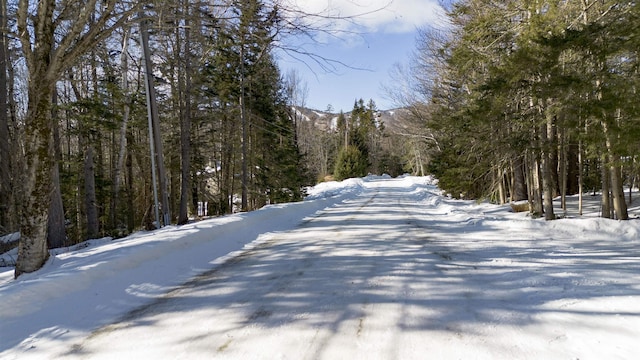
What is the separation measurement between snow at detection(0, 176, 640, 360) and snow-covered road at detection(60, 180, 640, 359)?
0.02m

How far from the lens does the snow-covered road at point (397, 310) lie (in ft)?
9.34

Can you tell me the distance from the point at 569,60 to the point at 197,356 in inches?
431

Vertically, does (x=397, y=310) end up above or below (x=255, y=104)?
below

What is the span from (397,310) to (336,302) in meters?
0.64

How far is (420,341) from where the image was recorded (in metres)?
2.93

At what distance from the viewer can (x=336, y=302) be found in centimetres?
384

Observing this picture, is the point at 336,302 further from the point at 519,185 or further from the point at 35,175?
the point at 519,185

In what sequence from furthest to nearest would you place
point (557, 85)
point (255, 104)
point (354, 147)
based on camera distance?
point (354, 147) < point (255, 104) < point (557, 85)

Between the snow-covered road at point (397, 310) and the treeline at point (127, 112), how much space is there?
3.25 metres

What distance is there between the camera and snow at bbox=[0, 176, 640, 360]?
290 centimetres

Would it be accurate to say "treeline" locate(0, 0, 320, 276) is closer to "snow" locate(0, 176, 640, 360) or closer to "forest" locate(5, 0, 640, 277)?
"forest" locate(5, 0, 640, 277)

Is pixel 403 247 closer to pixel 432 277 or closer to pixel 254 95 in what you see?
pixel 432 277

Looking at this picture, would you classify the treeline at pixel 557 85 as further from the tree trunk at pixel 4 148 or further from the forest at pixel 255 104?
the tree trunk at pixel 4 148

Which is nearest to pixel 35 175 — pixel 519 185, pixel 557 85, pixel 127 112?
pixel 557 85
